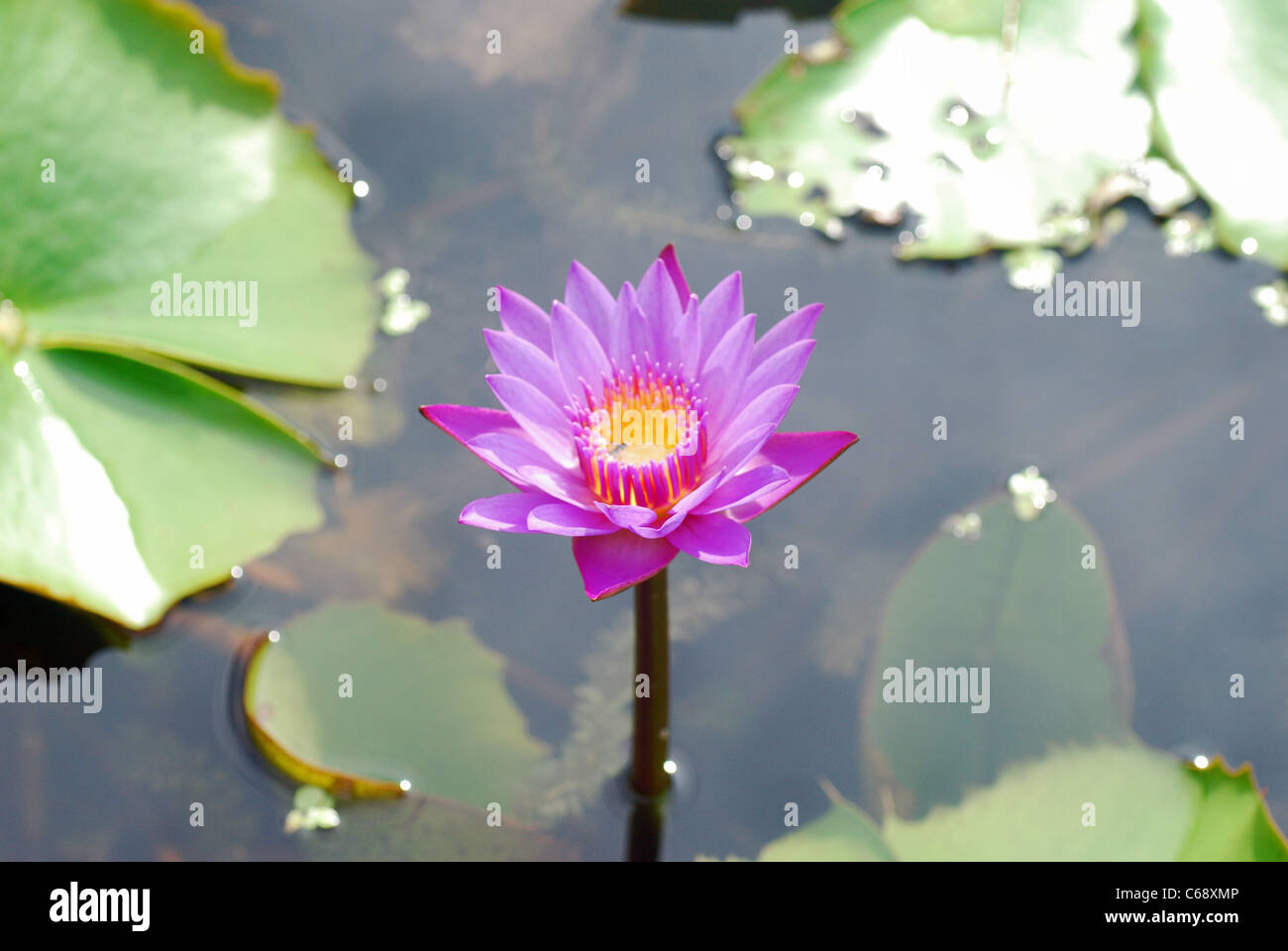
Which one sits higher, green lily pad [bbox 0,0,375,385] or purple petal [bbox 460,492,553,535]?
green lily pad [bbox 0,0,375,385]

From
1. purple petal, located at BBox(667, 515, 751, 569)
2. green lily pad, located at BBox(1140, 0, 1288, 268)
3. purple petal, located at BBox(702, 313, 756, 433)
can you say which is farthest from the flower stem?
green lily pad, located at BBox(1140, 0, 1288, 268)

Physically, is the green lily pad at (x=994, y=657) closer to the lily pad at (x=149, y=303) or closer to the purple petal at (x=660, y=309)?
the purple petal at (x=660, y=309)

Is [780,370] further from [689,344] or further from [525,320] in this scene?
[525,320]

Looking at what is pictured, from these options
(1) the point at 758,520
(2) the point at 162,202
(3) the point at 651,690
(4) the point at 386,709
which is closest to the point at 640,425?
(3) the point at 651,690

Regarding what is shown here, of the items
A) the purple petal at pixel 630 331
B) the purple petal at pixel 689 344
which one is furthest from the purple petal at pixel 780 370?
the purple petal at pixel 630 331

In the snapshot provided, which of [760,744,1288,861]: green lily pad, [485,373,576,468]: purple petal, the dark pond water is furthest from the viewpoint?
the dark pond water

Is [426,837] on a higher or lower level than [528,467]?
lower

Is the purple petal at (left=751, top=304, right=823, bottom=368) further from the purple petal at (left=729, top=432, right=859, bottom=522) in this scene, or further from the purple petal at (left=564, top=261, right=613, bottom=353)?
the purple petal at (left=564, top=261, right=613, bottom=353)
